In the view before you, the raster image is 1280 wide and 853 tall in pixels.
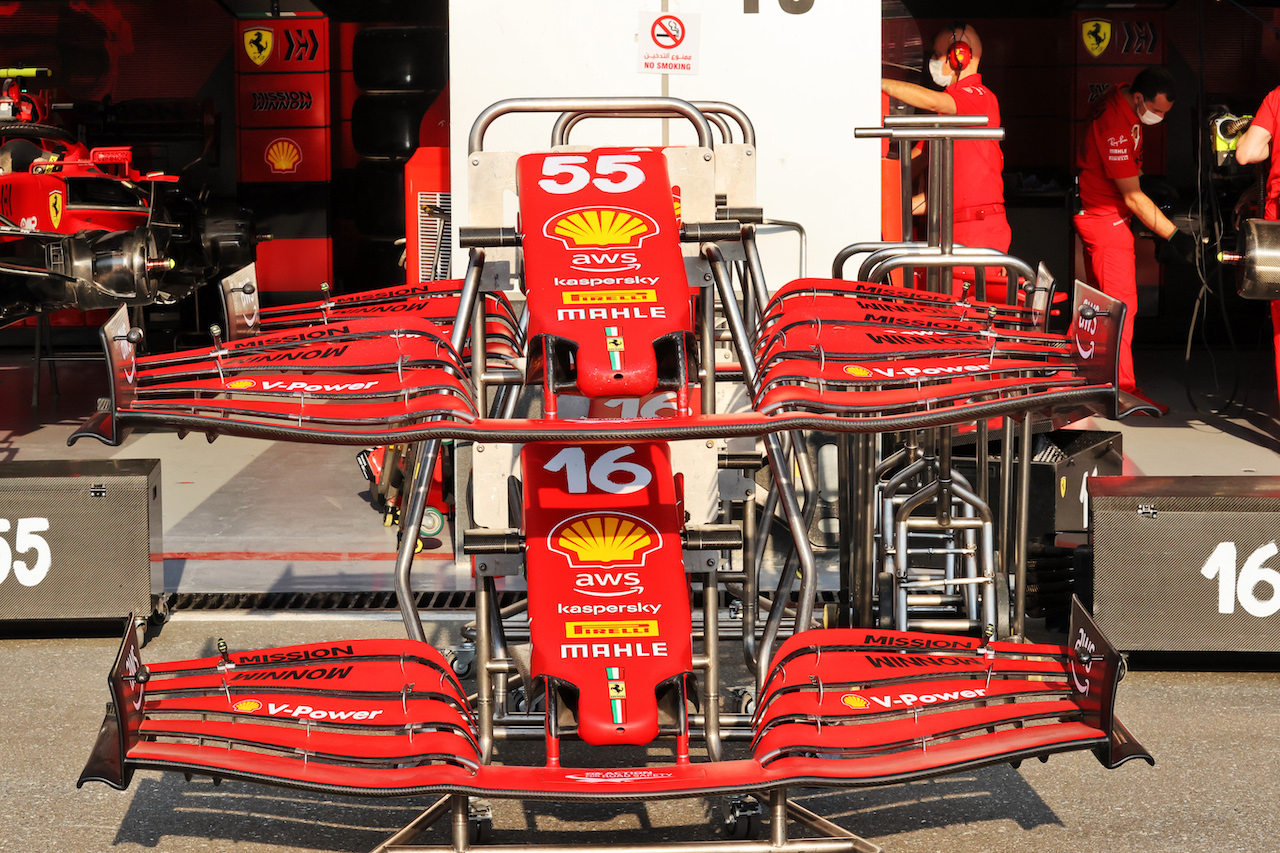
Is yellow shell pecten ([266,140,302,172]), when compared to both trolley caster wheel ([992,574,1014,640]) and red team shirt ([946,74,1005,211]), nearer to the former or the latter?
red team shirt ([946,74,1005,211])

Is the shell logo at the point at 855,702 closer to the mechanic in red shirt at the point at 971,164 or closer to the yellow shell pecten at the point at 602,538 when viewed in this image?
the yellow shell pecten at the point at 602,538

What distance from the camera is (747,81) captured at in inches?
187

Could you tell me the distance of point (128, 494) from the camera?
148 inches

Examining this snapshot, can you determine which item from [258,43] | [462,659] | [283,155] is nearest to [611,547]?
[462,659]

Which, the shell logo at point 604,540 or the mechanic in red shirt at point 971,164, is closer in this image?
the shell logo at point 604,540

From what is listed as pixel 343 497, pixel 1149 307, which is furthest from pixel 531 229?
pixel 1149 307

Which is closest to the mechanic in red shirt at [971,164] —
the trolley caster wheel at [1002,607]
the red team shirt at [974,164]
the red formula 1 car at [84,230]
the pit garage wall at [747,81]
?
the red team shirt at [974,164]

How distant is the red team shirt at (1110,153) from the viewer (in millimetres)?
6512

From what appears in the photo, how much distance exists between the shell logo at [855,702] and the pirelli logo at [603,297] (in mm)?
838

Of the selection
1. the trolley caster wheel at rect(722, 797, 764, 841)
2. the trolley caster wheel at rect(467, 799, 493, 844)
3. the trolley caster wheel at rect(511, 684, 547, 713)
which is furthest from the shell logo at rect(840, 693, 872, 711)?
the trolley caster wheel at rect(511, 684, 547, 713)

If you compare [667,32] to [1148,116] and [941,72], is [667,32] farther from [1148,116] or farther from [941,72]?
[1148,116]

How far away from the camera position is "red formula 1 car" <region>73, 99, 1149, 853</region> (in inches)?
89.0

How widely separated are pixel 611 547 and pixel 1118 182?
16.4 ft

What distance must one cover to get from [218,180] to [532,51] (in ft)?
20.6
